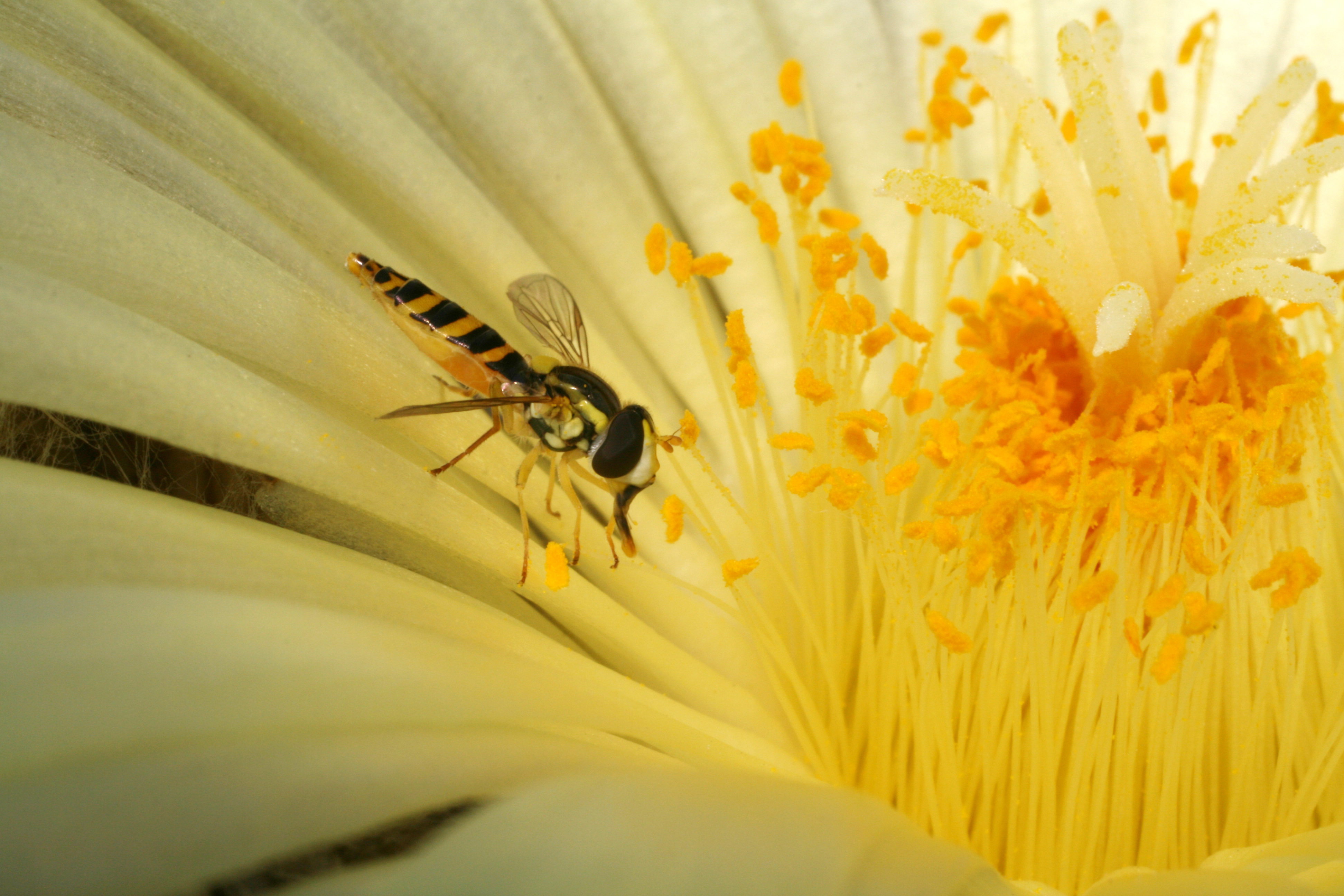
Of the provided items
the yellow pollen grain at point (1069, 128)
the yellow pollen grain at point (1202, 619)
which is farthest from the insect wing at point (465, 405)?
the yellow pollen grain at point (1069, 128)

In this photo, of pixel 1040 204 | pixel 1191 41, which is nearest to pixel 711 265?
pixel 1040 204

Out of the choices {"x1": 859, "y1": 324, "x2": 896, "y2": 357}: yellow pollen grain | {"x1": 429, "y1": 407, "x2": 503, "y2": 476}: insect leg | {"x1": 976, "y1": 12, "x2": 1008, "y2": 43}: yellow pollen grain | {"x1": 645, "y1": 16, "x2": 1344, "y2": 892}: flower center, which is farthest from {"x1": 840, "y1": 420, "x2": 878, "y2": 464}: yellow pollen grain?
{"x1": 976, "y1": 12, "x2": 1008, "y2": 43}: yellow pollen grain

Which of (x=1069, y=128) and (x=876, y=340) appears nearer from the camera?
(x=876, y=340)

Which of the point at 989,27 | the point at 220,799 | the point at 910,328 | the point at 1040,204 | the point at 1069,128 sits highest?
the point at 989,27

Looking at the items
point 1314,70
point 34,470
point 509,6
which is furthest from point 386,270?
point 1314,70

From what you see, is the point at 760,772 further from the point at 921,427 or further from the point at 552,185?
the point at 552,185

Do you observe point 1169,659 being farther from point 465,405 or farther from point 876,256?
point 465,405

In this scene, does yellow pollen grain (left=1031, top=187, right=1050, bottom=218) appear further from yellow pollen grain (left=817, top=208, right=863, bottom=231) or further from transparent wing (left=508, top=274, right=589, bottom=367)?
transparent wing (left=508, top=274, right=589, bottom=367)
